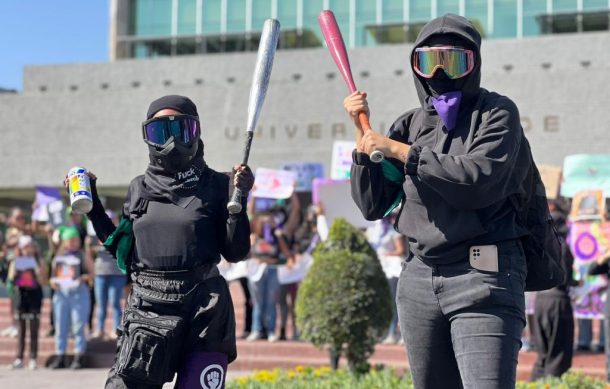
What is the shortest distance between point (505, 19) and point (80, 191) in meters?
24.0

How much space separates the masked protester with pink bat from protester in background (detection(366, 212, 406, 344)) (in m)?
7.87

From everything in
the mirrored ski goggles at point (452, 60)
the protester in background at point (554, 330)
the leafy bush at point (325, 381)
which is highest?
the mirrored ski goggles at point (452, 60)

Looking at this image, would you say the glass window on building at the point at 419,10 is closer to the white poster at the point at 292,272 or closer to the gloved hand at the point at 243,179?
the white poster at the point at 292,272

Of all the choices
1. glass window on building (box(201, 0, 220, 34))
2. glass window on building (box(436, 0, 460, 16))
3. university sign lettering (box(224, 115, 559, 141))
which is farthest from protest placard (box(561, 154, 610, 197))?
glass window on building (box(201, 0, 220, 34))

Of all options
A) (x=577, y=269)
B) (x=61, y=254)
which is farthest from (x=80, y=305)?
(x=577, y=269)

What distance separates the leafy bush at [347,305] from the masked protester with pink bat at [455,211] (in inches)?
191

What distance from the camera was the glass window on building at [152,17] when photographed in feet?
102

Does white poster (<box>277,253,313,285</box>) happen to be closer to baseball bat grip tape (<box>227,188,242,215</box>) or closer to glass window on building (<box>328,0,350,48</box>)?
baseball bat grip tape (<box>227,188,242,215</box>)

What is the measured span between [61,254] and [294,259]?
10.2ft

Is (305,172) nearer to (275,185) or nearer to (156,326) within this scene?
(275,185)

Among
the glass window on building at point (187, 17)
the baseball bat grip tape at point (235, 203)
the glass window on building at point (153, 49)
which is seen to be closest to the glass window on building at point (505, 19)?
the glass window on building at point (187, 17)

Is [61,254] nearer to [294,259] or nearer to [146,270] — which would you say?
[294,259]

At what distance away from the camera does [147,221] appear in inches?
164

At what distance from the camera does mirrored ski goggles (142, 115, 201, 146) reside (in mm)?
4172
